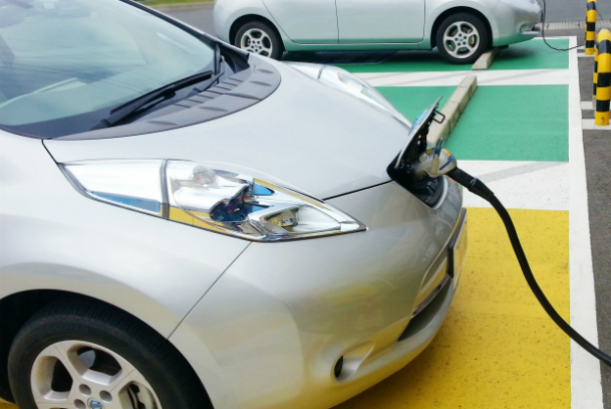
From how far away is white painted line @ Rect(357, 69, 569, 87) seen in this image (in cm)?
745

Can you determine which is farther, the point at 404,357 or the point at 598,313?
the point at 598,313

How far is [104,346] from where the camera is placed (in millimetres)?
2055

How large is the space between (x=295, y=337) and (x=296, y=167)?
57 cm

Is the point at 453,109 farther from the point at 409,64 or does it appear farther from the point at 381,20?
the point at 409,64

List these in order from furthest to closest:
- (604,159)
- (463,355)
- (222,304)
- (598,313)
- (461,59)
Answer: (461,59), (604,159), (598,313), (463,355), (222,304)

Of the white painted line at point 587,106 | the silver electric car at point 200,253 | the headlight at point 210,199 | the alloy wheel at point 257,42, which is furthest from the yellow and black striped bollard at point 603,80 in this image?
the alloy wheel at point 257,42

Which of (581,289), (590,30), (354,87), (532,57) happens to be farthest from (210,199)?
(590,30)

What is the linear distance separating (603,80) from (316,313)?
4415 millimetres

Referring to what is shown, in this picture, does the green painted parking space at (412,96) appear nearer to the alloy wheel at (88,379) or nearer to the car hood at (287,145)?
the car hood at (287,145)

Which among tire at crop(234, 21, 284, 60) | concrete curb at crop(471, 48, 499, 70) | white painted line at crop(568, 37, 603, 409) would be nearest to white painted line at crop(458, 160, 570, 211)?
white painted line at crop(568, 37, 603, 409)

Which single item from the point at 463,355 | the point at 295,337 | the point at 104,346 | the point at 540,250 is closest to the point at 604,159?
the point at 540,250

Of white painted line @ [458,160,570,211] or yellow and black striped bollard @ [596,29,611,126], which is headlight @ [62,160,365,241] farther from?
yellow and black striped bollard @ [596,29,611,126]

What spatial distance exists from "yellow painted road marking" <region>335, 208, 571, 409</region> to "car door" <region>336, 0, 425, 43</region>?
5.33 metres

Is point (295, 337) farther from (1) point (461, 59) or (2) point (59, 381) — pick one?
(1) point (461, 59)
